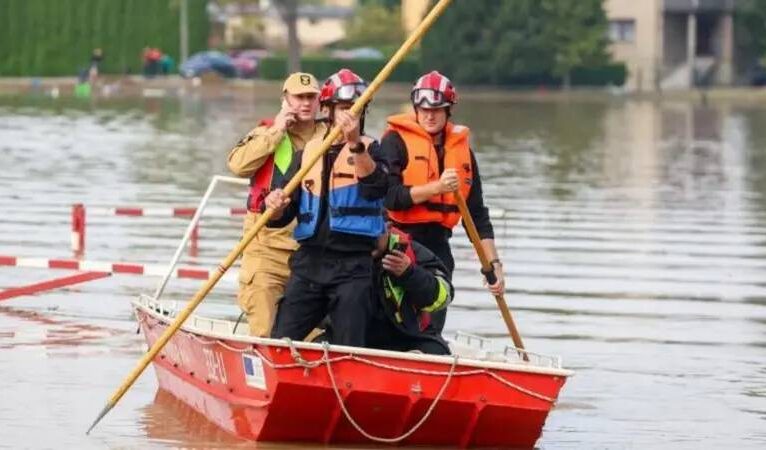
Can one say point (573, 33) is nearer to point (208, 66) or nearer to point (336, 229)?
point (208, 66)

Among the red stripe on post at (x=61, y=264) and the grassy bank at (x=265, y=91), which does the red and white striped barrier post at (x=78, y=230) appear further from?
the grassy bank at (x=265, y=91)

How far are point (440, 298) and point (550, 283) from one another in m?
7.87

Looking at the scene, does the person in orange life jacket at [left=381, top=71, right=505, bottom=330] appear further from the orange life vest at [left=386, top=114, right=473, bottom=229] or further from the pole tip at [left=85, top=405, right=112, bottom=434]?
the pole tip at [left=85, top=405, right=112, bottom=434]

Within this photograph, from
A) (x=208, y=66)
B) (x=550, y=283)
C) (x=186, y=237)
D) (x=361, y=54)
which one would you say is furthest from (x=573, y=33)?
(x=186, y=237)

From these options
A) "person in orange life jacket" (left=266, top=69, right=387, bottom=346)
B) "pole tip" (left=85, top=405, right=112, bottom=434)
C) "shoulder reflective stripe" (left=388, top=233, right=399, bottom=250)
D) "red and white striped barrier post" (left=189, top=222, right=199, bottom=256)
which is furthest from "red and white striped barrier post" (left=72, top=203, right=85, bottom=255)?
"shoulder reflective stripe" (left=388, top=233, right=399, bottom=250)

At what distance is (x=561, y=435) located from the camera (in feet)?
39.7

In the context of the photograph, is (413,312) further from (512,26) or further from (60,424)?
(512,26)

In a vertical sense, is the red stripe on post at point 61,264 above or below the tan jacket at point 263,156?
below

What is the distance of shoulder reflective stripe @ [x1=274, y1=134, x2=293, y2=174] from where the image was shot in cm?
1166

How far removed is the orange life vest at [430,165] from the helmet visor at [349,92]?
0.71 metres

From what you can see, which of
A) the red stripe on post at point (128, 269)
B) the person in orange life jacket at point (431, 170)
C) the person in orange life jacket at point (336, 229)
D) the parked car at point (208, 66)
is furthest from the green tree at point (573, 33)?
the person in orange life jacket at point (336, 229)

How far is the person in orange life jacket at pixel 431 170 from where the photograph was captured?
1154cm

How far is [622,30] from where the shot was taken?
93188 millimetres

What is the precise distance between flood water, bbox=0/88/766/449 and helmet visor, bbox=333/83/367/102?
6.24 ft
